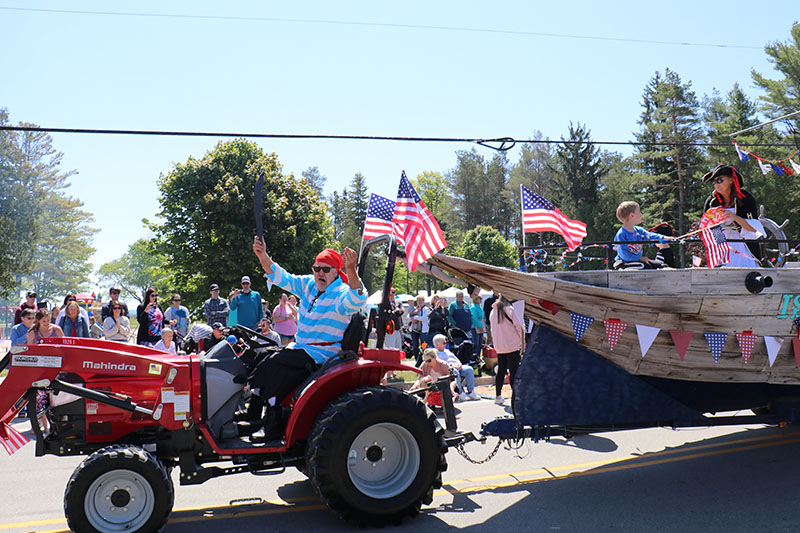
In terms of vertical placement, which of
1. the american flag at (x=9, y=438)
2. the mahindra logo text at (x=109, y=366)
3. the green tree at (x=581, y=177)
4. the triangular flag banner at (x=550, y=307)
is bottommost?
the american flag at (x=9, y=438)

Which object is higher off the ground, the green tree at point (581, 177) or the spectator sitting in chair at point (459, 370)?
the green tree at point (581, 177)

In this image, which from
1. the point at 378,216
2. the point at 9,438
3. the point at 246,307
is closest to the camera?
the point at 9,438

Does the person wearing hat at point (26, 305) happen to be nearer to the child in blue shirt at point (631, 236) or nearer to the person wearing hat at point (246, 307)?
the person wearing hat at point (246, 307)

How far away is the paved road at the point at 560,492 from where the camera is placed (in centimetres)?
457

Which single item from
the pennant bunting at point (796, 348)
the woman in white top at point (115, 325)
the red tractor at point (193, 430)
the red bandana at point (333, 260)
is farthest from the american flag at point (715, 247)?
the woman in white top at point (115, 325)

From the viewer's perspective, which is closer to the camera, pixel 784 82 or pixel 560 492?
A: pixel 560 492

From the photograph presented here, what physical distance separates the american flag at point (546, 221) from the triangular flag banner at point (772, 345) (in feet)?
6.01

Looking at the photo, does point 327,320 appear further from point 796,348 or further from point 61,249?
point 61,249

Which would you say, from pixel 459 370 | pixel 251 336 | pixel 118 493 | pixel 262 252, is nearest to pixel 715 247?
pixel 262 252

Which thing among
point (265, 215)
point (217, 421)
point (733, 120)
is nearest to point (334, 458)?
point (217, 421)

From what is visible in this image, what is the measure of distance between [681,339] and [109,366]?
171 inches

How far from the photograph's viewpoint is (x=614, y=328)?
197 inches

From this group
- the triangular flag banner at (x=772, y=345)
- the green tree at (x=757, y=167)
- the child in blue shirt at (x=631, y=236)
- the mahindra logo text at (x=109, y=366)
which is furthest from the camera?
the green tree at (x=757, y=167)

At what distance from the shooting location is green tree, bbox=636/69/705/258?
3778 centimetres
